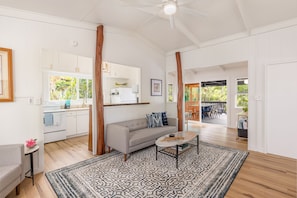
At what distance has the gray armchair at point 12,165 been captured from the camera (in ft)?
5.75

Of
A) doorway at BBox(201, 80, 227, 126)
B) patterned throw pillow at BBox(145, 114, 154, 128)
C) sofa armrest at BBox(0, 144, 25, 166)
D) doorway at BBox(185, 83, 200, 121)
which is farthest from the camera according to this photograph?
doorway at BBox(201, 80, 227, 126)

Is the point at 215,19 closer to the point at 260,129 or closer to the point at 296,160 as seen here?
the point at 260,129

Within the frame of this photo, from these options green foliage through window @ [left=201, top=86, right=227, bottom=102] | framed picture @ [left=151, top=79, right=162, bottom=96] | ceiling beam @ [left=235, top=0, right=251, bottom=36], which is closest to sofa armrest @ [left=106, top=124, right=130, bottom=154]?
framed picture @ [left=151, top=79, right=162, bottom=96]

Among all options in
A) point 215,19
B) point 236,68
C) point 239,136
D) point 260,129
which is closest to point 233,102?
point 236,68

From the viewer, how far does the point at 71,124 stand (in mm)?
4508

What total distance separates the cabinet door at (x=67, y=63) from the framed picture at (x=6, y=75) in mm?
2071

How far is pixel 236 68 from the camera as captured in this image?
5867mm

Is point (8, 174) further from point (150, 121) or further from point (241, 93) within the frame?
point (241, 93)

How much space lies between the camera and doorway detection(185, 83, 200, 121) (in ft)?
24.3

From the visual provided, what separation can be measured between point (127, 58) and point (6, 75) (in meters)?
2.53

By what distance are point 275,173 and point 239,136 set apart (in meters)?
2.00

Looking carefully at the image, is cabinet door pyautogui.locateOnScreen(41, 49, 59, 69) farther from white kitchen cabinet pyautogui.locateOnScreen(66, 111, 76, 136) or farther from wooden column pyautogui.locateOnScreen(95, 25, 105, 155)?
wooden column pyautogui.locateOnScreen(95, 25, 105, 155)

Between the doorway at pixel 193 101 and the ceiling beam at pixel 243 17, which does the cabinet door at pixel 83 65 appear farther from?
the doorway at pixel 193 101

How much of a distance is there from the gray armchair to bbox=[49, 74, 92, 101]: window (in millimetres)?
3060
